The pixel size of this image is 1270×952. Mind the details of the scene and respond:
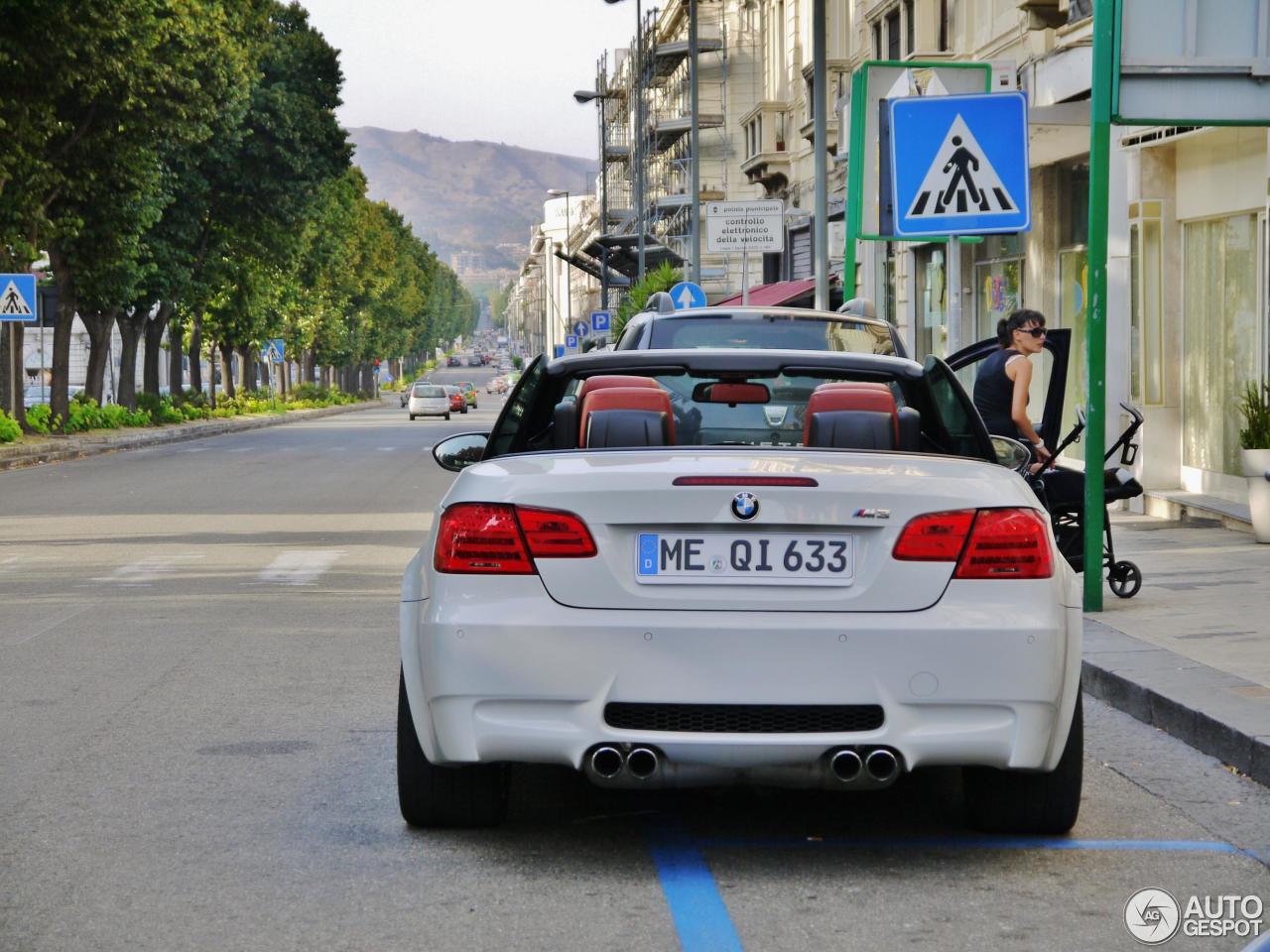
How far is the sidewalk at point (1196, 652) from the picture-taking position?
7.04 m

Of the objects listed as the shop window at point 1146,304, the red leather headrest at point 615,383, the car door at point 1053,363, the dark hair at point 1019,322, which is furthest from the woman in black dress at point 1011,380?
the shop window at point 1146,304

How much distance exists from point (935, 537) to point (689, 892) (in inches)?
44.6

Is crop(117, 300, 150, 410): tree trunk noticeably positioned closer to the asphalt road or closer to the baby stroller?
the baby stroller

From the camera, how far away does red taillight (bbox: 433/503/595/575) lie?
5.21m

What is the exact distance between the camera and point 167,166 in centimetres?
4325

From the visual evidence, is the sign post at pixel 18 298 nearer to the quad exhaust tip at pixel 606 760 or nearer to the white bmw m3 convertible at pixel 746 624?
the white bmw m3 convertible at pixel 746 624

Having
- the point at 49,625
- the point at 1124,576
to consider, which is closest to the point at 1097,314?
the point at 1124,576

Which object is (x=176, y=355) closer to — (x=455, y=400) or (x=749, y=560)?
(x=455, y=400)

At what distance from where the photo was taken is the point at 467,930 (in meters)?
4.70

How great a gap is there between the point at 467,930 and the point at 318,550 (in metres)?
10.5

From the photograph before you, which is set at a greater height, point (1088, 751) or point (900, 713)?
point (900, 713)

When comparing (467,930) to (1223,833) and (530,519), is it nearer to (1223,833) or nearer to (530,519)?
(530,519)

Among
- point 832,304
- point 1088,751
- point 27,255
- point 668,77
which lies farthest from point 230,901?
point 668,77

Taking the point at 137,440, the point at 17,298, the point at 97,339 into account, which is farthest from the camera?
the point at 97,339
